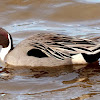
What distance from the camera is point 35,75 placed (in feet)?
22.4

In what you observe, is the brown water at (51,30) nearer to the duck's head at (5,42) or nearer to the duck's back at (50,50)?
the duck's back at (50,50)

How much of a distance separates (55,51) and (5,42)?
3.90 ft

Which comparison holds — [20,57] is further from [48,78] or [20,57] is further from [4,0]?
[4,0]

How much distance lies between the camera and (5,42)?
768 centimetres

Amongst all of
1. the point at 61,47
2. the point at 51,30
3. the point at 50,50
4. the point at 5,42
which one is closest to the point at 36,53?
the point at 50,50

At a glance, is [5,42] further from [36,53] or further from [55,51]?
[55,51]

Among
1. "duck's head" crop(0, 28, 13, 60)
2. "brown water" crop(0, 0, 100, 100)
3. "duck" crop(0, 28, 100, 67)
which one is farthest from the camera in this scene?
"duck's head" crop(0, 28, 13, 60)

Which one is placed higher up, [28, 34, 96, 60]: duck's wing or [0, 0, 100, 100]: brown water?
[28, 34, 96, 60]: duck's wing

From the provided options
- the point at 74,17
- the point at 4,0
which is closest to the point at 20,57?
the point at 74,17

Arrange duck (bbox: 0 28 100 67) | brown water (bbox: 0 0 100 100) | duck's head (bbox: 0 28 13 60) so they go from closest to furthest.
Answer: brown water (bbox: 0 0 100 100) < duck (bbox: 0 28 100 67) < duck's head (bbox: 0 28 13 60)

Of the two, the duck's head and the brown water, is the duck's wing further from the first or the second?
the duck's head

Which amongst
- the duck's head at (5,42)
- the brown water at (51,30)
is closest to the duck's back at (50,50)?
the brown water at (51,30)

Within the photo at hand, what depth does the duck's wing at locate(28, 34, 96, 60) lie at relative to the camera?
7.00 meters

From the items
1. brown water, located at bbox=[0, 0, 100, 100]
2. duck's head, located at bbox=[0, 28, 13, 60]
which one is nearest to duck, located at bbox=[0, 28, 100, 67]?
brown water, located at bbox=[0, 0, 100, 100]
